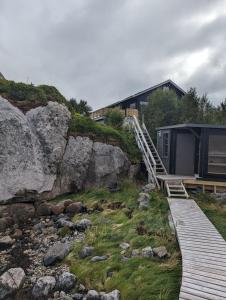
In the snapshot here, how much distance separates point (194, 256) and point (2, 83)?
10663mm

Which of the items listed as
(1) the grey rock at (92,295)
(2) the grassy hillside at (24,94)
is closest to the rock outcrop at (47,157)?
(2) the grassy hillside at (24,94)

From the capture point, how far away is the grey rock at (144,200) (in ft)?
30.2

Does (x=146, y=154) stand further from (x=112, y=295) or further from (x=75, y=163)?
(x=112, y=295)

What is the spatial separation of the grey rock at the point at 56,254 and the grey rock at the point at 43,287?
2.71ft

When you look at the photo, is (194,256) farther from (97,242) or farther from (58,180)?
(58,180)

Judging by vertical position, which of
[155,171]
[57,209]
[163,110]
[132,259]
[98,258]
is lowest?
[98,258]

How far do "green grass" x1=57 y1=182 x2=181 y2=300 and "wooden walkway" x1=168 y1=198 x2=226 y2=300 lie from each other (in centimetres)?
34

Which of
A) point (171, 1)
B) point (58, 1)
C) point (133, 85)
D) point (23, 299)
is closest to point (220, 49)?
point (133, 85)

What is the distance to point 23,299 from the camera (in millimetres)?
5305

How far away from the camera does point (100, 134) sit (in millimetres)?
13539

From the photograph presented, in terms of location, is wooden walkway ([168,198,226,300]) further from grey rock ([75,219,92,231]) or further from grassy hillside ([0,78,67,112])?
grassy hillside ([0,78,67,112])

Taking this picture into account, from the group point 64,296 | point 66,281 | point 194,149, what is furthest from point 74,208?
point 194,149

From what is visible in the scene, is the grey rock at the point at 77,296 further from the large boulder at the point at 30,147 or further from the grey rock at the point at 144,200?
the large boulder at the point at 30,147

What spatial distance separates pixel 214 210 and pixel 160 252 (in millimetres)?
4313
